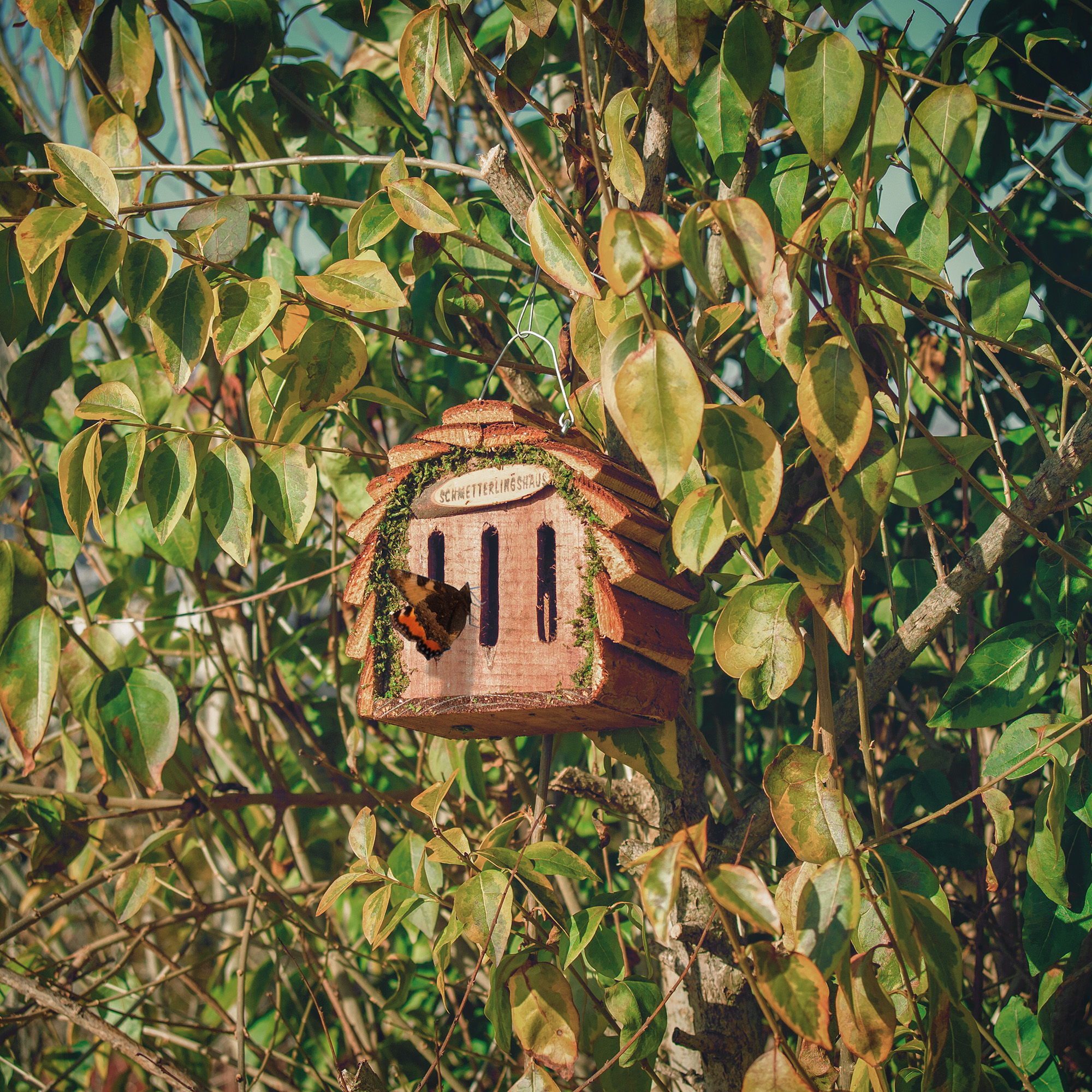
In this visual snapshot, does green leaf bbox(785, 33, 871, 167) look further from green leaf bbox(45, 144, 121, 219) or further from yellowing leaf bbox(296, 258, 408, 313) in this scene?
green leaf bbox(45, 144, 121, 219)

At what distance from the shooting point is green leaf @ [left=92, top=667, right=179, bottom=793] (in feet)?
3.83

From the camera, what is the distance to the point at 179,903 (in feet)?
8.71

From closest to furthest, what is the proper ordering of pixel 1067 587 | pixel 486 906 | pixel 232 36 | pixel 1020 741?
pixel 486 906
pixel 1020 741
pixel 1067 587
pixel 232 36

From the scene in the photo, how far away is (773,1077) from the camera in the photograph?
722mm

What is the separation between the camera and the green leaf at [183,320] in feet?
3.03

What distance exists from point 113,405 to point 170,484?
0.15 meters

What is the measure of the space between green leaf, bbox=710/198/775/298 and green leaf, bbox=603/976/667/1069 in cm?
72

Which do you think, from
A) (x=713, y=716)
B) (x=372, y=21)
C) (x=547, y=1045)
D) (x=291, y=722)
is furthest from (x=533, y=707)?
(x=372, y=21)

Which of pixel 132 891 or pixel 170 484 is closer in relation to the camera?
pixel 170 484

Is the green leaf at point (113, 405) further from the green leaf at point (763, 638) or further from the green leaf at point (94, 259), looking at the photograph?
the green leaf at point (763, 638)

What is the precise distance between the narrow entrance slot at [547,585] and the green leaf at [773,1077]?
0.43 metres

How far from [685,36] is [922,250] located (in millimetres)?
347

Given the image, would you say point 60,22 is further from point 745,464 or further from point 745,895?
point 745,895

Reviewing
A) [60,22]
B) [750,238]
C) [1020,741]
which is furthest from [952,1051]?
[60,22]
